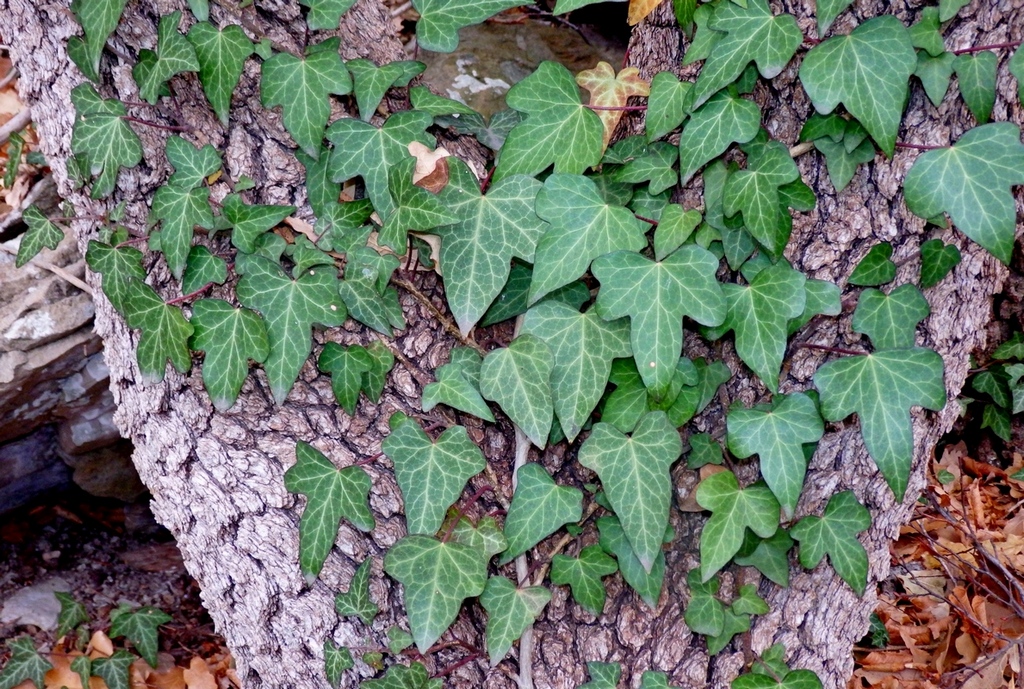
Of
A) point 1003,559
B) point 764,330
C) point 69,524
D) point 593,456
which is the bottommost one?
point 69,524

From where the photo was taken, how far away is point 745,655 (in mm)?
1241

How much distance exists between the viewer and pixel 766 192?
114 centimetres

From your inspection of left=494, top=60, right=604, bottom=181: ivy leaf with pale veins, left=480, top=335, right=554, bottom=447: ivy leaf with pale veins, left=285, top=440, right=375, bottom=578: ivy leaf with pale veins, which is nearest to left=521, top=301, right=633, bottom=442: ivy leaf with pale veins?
left=480, top=335, right=554, bottom=447: ivy leaf with pale veins

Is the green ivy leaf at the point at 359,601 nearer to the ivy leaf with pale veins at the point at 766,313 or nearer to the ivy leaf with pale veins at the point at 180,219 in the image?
the ivy leaf with pale veins at the point at 180,219

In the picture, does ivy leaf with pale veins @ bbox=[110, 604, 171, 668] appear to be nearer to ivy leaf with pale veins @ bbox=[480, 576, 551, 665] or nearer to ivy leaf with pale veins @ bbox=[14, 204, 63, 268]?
ivy leaf with pale veins @ bbox=[14, 204, 63, 268]

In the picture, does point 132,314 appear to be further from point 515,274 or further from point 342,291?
point 515,274

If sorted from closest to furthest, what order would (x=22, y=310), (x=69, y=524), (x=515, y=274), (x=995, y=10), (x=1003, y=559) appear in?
(x=995, y=10) < (x=515, y=274) < (x=22, y=310) < (x=1003, y=559) < (x=69, y=524)

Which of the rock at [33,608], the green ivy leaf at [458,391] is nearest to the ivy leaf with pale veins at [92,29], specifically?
the green ivy leaf at [458,391]

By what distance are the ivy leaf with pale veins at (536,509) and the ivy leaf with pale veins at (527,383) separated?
82 millimetres

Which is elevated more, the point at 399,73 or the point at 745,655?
the point at 399,73

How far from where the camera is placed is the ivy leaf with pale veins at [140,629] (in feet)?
6.76

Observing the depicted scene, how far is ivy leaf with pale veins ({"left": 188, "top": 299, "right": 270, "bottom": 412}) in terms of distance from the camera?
1.16m

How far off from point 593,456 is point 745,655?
41cm

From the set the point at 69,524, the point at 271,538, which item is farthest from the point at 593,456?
the point at 69,524
